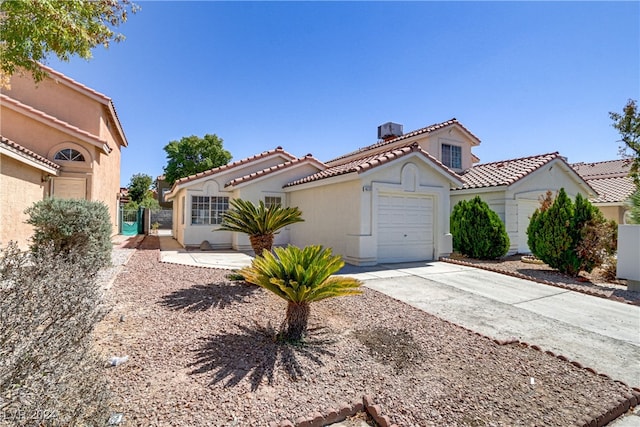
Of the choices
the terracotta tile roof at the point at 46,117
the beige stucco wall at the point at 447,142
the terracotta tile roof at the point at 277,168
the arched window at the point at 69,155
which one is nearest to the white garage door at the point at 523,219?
the beige stucco wall at the point at 447,142

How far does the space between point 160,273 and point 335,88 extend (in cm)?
1186

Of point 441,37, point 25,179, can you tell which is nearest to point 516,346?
point 441,37

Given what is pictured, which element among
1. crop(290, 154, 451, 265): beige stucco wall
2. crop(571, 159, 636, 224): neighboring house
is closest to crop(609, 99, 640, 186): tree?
crop(571, 159, 636, 224): neighboring house

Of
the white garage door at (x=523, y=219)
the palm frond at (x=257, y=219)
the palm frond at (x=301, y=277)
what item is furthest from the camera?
the white garage door at (x=523, y=219)

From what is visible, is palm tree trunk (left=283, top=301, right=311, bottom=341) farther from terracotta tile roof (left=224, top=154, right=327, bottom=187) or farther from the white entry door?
the white entry door

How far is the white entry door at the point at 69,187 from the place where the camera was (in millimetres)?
13922

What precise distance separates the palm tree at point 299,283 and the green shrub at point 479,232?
10.4 metres

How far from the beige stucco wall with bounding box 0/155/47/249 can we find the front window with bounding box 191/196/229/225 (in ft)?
19.2

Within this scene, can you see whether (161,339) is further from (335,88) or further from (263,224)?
(335,88)

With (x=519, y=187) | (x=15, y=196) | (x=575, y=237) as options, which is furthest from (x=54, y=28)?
(x=519, y=187)

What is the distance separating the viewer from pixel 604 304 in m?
6.84

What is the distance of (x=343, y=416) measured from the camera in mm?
2977

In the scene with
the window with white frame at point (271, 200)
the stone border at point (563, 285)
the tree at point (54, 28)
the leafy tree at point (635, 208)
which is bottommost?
the stone border at point (563, 285)

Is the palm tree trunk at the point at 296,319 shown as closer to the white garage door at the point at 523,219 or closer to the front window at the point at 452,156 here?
the white garage door at the point at 523,219
